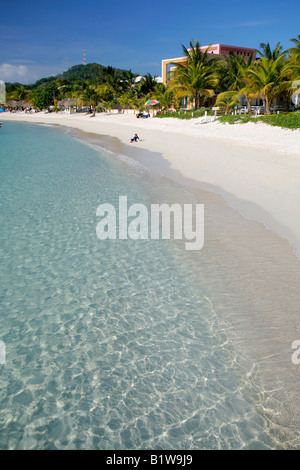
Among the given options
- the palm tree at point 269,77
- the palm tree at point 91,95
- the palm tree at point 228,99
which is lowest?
the palm tree at point 228,99

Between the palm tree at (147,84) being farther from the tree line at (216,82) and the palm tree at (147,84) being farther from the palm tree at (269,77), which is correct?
the palm tree at (269,77)

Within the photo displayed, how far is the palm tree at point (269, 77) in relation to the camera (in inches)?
993

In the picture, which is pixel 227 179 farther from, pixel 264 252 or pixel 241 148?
pixel 241 148

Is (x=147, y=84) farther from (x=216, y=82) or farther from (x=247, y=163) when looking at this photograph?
(x=247, y=163)

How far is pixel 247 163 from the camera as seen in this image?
574 inches

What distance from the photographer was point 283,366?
4.12 meters

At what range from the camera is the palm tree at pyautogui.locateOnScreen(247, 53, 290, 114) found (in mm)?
25219

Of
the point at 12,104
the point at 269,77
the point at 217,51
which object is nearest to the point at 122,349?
the point at 269,77

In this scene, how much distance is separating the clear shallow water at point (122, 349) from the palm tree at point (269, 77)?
2239cm

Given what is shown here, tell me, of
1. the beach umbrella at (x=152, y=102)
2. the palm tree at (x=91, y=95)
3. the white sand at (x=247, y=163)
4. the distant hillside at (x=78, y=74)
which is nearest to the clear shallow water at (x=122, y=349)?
the white sand at (x=247, y=163)

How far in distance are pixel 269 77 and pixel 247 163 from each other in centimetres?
1494

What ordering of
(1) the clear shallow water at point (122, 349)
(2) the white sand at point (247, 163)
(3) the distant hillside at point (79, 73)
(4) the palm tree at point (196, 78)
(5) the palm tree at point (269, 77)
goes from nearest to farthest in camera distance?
(1) the clear shallow water at point (122, 349) < (2) the white sand at point (247, 163) < (5) the palm tree at point (269, 77) < (4) the palm tree at point (196, 78) < (3) the distant hillside at point (79, 73)

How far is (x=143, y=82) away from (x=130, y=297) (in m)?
49.3

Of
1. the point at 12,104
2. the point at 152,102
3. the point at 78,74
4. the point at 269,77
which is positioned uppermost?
the point at 78,74
